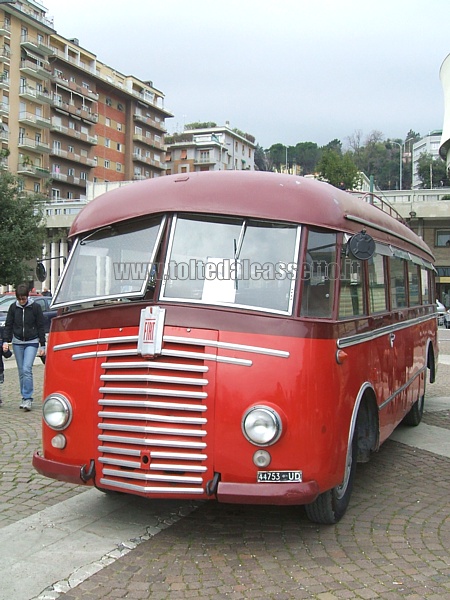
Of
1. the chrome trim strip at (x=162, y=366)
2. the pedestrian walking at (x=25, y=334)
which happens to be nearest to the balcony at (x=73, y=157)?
the pedestrian walking at (x=25, y=334)

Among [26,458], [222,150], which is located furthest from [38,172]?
[26,458]

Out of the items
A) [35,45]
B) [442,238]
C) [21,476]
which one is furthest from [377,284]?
[35,45]

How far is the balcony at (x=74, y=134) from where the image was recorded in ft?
236

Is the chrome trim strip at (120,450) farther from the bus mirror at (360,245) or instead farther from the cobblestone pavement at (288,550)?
the bus mirror at (360,245)

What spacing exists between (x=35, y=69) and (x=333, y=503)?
70.7 meters

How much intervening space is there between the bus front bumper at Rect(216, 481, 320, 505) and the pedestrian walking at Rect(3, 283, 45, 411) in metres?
6.12

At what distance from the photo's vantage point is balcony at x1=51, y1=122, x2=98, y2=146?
7181cm

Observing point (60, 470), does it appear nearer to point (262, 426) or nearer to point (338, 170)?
point (262, 426)

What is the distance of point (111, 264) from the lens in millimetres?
4980

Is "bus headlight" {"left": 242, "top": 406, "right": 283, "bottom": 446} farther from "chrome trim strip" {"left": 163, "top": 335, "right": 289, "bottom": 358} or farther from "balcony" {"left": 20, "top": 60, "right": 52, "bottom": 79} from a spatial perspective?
"balcony" {"left": 20, "top": 60, "right": 52, "bottom": 79}

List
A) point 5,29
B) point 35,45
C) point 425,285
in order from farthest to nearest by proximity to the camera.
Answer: point 35,45 → point 5,29 → point 425,285

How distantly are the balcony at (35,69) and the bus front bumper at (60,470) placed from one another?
2725 inches

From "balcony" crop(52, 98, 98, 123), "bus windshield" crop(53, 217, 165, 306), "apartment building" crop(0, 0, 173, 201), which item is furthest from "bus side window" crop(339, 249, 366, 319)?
"balcony" crop(52, 98, 98, 123)

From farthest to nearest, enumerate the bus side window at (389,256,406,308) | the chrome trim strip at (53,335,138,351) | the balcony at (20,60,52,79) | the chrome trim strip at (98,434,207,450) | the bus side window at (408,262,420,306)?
the balcony at (20,60,52,79) < the bus side window at (408,262,420,306) < the bus side window at (389,256,406,308) < the chrome trim strip at (53,335,138,351) < the chrome trim strip at (98,434,207,450)
